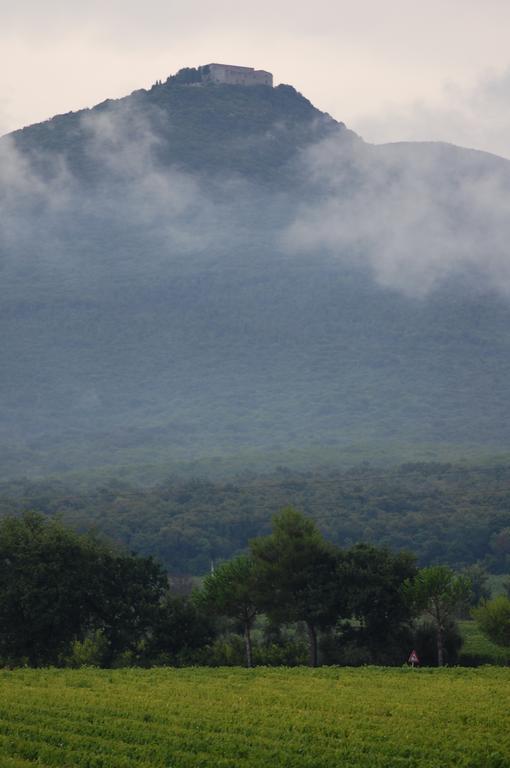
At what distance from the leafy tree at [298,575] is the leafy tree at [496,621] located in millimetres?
6753

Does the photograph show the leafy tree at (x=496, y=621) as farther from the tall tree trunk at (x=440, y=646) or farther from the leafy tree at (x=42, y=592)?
the leafy tree at (x=42, y=592)

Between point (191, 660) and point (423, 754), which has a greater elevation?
point (423, 754)

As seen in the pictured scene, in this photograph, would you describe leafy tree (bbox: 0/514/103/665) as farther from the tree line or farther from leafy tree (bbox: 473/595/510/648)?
leafy tree (bbox: 473/595/510/648)

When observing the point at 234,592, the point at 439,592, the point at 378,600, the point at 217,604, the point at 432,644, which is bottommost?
the point at 432,644

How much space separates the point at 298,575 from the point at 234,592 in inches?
133

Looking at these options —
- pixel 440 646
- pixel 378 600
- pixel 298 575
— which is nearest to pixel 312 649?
pixel 378 600

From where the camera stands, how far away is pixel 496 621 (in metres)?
58.2

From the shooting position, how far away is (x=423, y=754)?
27.2 metres

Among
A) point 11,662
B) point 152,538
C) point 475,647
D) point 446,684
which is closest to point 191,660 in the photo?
point 11,662

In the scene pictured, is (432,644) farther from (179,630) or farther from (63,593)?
(63,593)

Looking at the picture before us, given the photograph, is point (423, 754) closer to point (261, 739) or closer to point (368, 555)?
point (261, 739)

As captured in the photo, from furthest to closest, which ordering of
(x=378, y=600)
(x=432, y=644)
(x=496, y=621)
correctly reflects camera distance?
1. (x=378, y=600)
2. (x=432, y=644)
3. (x=496, y=621)

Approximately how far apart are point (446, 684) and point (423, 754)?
45.9 ft

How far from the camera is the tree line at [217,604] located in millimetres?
57906
